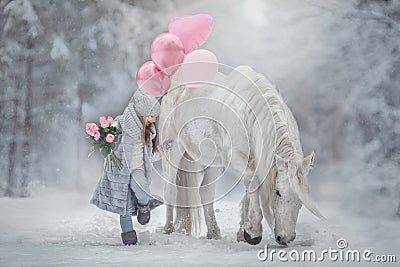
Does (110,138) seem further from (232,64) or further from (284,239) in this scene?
(284,239)

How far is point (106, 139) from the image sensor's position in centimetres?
202

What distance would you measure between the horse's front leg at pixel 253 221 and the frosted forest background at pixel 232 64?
0.20m

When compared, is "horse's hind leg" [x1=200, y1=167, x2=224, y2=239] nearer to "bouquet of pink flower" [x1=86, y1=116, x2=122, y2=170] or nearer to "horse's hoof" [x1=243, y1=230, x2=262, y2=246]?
"horse's hoof" [x1=243, y1=230, x2=262, y2=246]

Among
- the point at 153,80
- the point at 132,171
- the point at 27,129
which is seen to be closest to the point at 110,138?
the point at 132,171

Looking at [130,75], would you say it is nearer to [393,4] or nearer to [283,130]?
[283,130]

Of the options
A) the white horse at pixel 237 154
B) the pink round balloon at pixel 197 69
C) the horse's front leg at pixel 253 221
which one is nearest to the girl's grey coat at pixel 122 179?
the white horse at pixel 237 154

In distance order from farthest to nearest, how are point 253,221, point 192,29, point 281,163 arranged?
point 192,29 → point 253,221 → point 281,163

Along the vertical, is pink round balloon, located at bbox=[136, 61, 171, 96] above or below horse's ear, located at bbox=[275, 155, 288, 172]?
above

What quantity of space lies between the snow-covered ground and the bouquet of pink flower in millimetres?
174

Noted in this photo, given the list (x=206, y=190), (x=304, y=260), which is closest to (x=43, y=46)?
(x=206, y=190)

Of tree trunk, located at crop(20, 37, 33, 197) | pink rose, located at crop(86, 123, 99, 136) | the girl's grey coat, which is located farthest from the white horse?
tree trunk, located at crop(20, 37, 33, 197)

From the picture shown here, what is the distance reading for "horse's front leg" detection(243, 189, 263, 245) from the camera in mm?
1968

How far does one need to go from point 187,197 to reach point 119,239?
0.86ft

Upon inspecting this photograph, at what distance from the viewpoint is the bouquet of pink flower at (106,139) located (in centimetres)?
202
